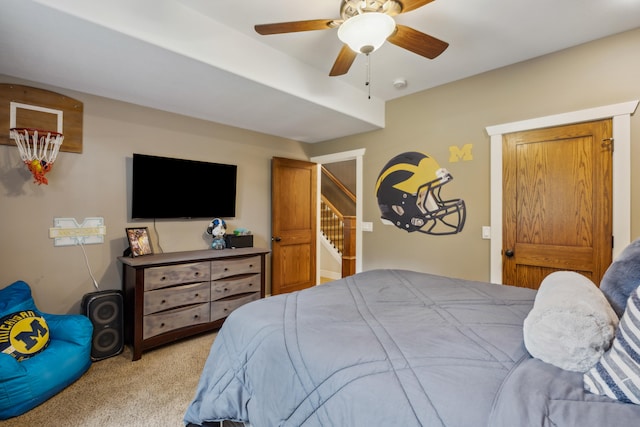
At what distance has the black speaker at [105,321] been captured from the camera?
8.45 feet

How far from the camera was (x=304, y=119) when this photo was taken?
350 cm

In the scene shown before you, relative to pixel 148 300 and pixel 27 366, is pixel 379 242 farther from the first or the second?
pixel 27 366

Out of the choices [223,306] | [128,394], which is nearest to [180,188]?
[223,306]

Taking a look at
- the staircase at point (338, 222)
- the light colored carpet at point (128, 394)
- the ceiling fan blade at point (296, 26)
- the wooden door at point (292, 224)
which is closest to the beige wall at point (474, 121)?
the wooden door at point (292, 224)

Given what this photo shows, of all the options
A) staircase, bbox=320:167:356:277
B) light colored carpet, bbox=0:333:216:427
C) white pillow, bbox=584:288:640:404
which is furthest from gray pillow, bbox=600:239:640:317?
staircase, bbox=320:167:356:277

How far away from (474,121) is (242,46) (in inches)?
91.3

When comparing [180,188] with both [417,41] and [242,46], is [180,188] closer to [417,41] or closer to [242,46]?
[242,46]

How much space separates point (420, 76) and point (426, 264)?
78.9 inches

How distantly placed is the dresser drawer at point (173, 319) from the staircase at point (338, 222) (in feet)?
9.70

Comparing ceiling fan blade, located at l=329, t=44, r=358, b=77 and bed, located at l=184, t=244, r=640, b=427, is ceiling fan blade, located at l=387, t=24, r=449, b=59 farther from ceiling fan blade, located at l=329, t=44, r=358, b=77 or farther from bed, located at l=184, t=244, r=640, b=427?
bed, located at l=184, t=244, r=640, b=427

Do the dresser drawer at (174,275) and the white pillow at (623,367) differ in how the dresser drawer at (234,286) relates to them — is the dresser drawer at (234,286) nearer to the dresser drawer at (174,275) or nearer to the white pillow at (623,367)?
the dresser drawer at (174,275)

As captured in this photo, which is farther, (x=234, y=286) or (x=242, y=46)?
(x=234, y=286)

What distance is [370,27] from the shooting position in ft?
5.53

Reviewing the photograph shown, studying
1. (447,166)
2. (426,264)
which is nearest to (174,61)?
(447,166)
